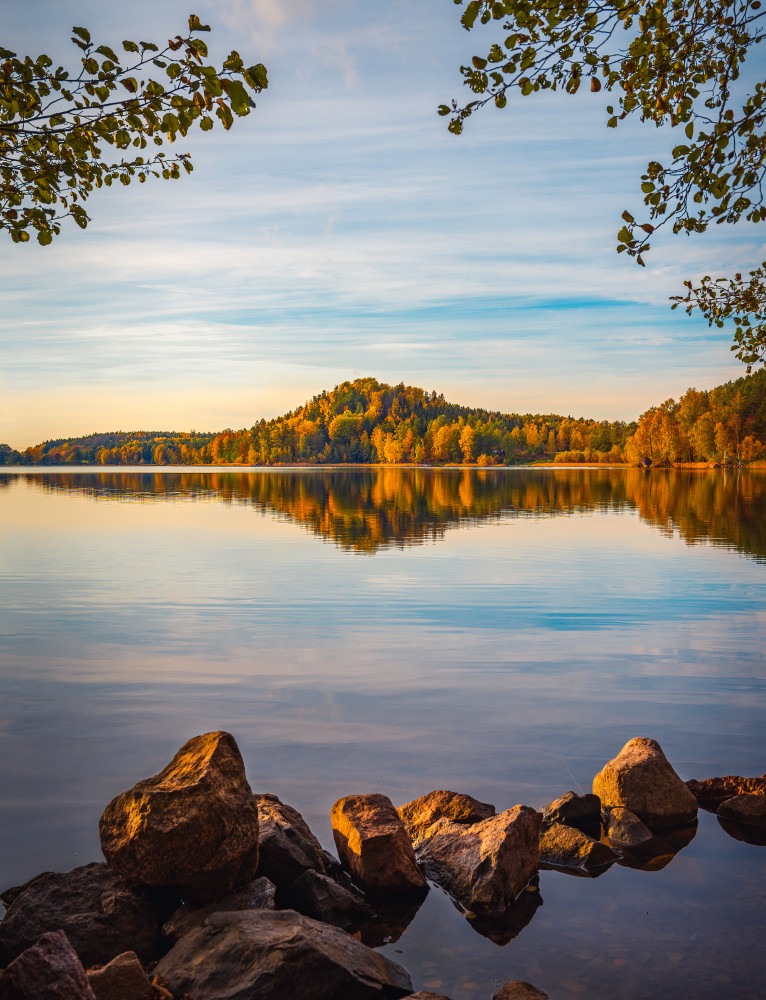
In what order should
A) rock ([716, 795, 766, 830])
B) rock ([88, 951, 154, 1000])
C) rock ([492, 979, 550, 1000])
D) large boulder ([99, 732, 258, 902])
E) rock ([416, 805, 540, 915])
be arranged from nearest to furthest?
rock ([88, 951, 154, 1000]) < rock ([492, 979, 550, 1000]) < large boulder ([99, 732, 258, 902]) < rock ([416, 805, 540, 915]) < rock ([716, 795, 766, 830])

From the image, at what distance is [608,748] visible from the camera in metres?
11.1

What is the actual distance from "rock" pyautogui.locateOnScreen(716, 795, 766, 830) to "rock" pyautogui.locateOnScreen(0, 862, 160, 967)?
20.5 feet

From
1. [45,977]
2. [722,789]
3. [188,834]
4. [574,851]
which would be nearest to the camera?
[45,977]

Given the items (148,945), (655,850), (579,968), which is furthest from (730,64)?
(148,945)

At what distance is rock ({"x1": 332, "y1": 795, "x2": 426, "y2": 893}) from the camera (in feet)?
23.7

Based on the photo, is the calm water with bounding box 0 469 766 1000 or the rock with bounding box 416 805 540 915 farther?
the rock with bounding box 416 805 540 915

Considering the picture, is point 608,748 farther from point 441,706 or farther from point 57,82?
point 57,82

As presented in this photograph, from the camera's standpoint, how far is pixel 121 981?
5102 mm

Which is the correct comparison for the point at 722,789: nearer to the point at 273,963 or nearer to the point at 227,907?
the point at 227,907

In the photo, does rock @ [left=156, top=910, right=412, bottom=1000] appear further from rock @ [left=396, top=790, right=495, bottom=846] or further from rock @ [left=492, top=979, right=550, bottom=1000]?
rock @ [left=396, top=790, right=495, bottom=846]

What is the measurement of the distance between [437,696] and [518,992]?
25.9 ft

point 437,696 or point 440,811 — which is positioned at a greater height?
point 440,811

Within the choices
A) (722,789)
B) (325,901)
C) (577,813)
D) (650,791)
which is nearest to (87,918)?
(325,901)

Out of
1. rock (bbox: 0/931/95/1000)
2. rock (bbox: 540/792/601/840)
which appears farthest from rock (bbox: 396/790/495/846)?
rock (bbox: 0/931/95/1000)
